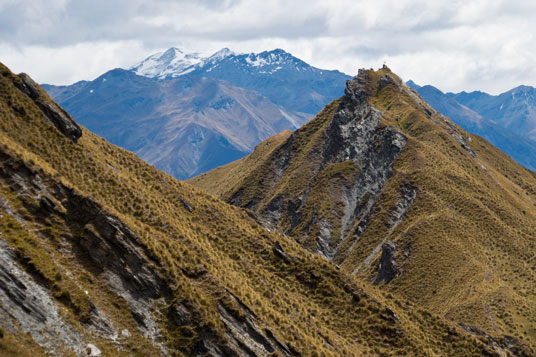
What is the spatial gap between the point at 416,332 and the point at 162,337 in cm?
3523

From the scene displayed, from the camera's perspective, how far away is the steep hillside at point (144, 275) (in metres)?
37.7

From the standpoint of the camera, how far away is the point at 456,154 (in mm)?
179375

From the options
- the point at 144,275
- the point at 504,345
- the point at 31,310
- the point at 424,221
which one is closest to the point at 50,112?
the point at 144,275

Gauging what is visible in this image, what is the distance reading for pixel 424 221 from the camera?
142875 millimetres

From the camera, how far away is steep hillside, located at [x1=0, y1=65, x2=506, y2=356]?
A: 37656 mm

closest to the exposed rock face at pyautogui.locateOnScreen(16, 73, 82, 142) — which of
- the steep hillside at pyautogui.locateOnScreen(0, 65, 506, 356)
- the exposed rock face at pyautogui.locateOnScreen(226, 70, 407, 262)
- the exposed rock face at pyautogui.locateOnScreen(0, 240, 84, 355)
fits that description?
the steep hillside at pyautogui.locateOnScreen(0, 65, 506, 356)

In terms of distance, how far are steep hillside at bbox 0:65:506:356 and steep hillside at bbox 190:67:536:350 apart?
40.8 meters

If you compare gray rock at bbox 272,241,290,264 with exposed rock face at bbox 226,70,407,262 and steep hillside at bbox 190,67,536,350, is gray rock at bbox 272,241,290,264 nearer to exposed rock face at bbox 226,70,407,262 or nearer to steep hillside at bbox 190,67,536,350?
steep hillside at bbox 190,67,536,350

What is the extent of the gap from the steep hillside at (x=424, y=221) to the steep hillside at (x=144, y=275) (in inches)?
1605

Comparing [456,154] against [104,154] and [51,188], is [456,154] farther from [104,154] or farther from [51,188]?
[51,188]

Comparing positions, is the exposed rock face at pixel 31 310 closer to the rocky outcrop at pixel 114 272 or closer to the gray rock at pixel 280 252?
the rocky outcrop at pixel 114 272

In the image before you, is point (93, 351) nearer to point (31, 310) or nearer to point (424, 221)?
point (31, 310)

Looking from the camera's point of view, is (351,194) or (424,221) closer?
(424,221)

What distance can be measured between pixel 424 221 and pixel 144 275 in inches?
4399
